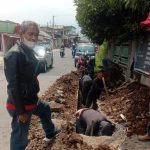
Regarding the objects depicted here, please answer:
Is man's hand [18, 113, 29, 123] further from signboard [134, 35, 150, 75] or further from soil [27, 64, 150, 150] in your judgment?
signboard [134, 35, 150, 75]

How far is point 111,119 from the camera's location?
900cm

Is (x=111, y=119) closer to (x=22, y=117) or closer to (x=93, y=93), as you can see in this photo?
(x=93, y=93)

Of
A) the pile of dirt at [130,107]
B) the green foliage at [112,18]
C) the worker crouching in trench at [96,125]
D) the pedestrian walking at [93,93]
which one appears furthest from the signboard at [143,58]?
the worker crouching in trench at [96,125]

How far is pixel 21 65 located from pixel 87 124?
2.28m

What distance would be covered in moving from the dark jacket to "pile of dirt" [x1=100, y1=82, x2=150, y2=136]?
2.54 meters

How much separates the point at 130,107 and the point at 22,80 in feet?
15.3

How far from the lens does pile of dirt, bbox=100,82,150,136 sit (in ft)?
25.4

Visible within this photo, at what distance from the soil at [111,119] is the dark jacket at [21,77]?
3.60 feet

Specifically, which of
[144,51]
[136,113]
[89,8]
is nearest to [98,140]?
[136,113]

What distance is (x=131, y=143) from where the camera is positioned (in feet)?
21.2

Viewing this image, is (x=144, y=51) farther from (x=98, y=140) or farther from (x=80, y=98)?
(x=98, y=140)

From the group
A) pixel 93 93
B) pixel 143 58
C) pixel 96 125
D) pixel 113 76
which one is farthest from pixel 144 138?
pixel 113 76

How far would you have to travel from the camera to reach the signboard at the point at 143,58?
35.1 feet

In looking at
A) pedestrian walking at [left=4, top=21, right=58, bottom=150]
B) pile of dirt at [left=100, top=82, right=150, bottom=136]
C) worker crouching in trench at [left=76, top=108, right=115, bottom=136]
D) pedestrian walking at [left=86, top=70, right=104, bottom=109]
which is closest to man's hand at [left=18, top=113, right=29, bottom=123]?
pedestrian walking at [left=4, top=21, right=58, bottom=150]
